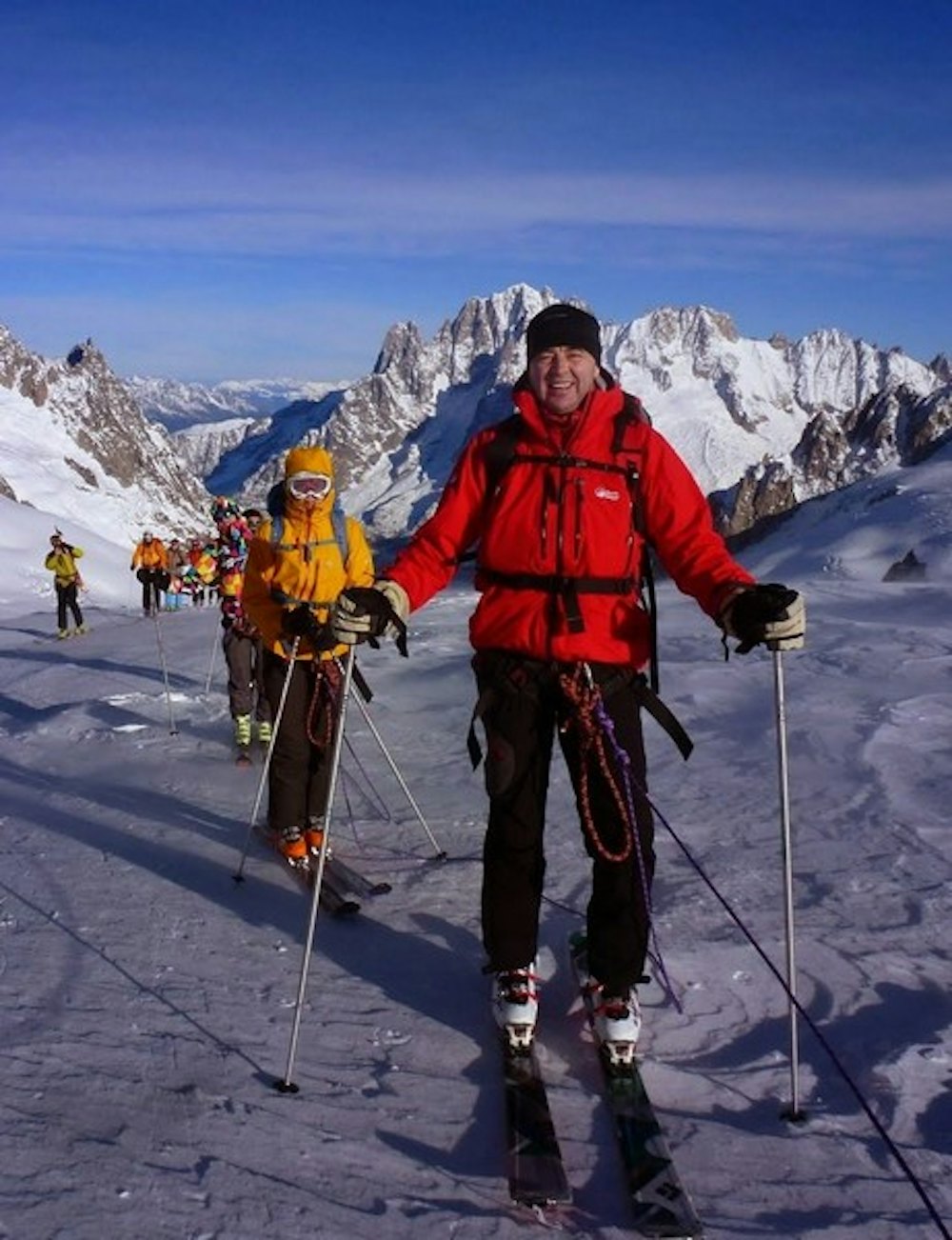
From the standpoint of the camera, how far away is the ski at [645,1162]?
3098 mm

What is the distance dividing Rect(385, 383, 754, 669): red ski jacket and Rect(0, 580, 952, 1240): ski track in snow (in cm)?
162

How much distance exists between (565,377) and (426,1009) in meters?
2.67

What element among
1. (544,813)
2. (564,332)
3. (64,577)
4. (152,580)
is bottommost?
(152,580)

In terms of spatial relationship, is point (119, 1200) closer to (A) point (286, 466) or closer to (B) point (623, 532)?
(B) point (623, 532)

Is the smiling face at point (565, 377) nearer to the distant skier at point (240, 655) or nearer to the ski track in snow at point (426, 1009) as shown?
the ski track in snow at point (426, 1009)

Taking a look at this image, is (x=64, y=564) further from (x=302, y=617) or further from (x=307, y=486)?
(x=302, y=617)

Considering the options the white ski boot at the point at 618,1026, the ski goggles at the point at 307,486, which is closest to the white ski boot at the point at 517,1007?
the white ski boot at the point at 618,1026

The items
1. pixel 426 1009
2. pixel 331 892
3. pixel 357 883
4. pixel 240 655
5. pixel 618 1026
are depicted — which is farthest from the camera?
pixel 240 655

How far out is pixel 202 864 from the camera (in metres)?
6.54

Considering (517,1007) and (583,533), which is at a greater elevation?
(583,533)

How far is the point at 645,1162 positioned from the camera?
3.38 metres

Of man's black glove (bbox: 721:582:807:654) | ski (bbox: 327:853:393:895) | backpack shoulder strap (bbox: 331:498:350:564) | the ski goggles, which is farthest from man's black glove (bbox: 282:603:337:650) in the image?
man's black glove (bbox: 721:582:807:654)

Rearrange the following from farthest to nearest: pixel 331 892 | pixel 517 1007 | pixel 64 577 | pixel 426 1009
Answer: pixel 64 577 → pixel 331 892 → pixel 426 1009 → pixel 517 1007

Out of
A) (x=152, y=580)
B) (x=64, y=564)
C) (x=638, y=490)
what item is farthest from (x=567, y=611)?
(x=64, y=564)
